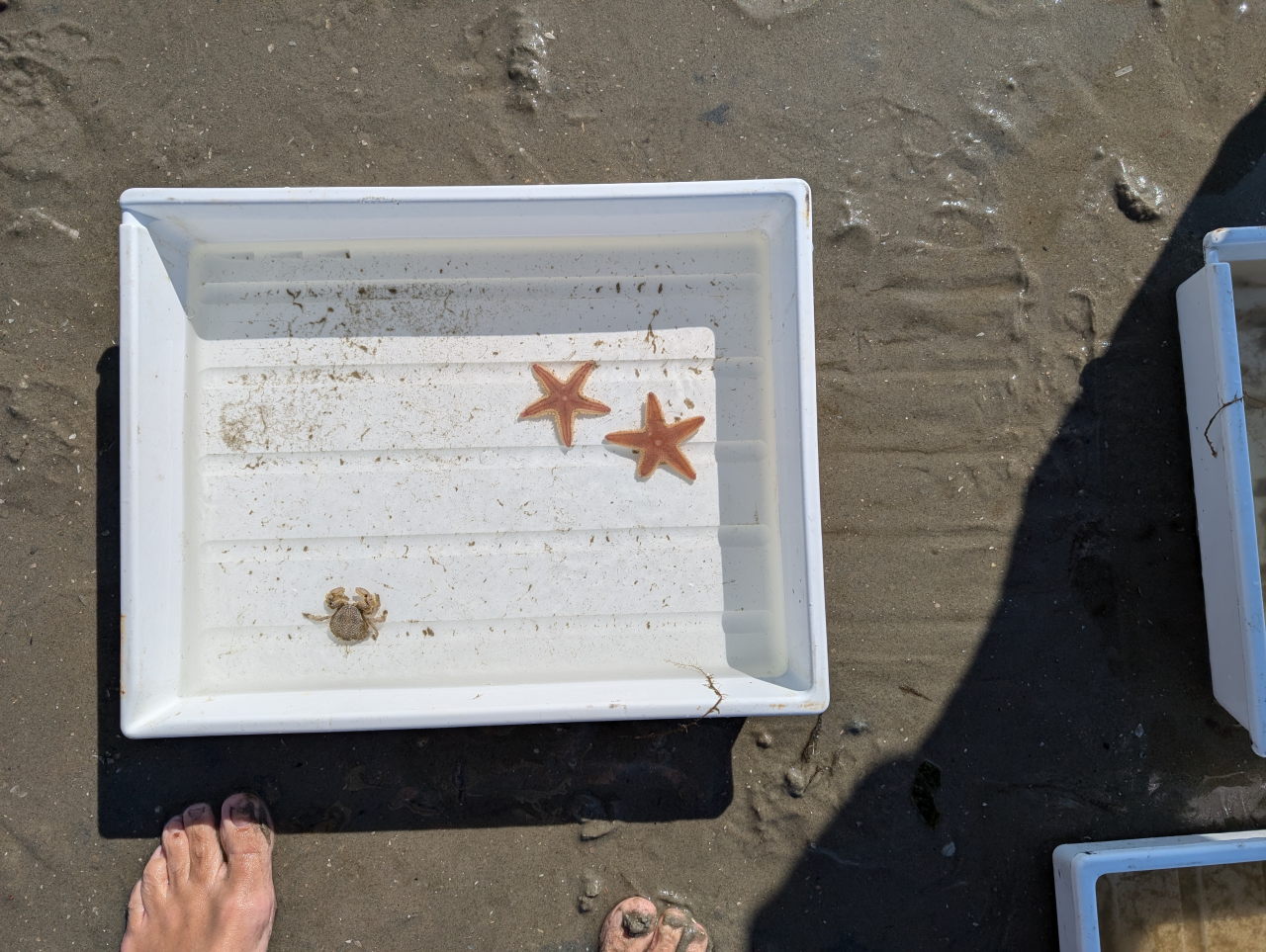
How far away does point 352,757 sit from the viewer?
235cm

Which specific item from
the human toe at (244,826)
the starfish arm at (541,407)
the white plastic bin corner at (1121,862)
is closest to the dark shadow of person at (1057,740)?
the white plastic bin corner at (1121,862)

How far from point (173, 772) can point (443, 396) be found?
1489 millimetres

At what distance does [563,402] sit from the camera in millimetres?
2287

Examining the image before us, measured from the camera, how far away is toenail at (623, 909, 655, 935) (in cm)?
231

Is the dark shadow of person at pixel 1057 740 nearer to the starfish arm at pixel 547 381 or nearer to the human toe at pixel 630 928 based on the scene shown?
the human toe at pixel 630 928

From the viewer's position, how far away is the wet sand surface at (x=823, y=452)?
92.0 inches

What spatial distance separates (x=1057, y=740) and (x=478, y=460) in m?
2.11

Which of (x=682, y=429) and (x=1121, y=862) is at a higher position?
(x=682, y=429)

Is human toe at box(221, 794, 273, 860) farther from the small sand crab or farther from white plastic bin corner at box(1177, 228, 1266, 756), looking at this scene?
white plastic bin corner at box(1177, 228, 1266, 756)

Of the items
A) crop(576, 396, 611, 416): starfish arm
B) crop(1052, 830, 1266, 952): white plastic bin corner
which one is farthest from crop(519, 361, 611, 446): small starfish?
crop(1052, 830, 1266, 952): white plastic bin corner

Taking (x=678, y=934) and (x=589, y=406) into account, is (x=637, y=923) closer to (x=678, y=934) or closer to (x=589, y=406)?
(x=678, y=934)

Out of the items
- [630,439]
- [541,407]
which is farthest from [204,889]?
[630,439]

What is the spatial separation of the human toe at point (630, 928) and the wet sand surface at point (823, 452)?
6 cm

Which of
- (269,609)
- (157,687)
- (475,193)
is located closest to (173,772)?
(157,687)
